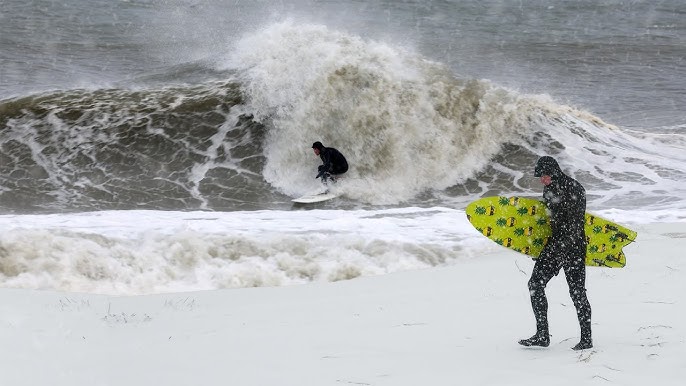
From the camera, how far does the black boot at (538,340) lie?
232 inches

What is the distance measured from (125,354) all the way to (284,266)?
12.4 ft

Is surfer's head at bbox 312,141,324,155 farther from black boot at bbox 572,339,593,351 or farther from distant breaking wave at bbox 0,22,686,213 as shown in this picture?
black boot at bbox 572,339,593,351

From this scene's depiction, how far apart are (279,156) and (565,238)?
1213 centimetres

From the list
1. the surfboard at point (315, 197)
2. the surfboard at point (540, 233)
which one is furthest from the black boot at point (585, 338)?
the surfboard at point (315, 197)

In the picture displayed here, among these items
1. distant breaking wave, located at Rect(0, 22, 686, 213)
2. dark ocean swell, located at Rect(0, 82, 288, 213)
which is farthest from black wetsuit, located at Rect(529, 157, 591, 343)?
dark ocean swell, located at Rect(0, 82, 288, 213)

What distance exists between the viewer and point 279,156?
56.9ft

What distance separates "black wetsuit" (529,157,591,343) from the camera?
5.50m

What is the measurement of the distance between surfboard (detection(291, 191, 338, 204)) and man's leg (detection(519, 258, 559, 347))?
8943 millimetres

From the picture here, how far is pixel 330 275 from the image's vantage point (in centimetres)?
979

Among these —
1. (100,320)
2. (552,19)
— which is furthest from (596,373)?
(552,19)

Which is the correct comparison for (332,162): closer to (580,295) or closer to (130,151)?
(130,151)

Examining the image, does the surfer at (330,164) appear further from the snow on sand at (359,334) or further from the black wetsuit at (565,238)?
the black wetsuit at (565,238)

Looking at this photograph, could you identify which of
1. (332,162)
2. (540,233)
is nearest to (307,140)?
(332,162)

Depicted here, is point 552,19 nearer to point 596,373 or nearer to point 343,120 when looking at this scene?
point 343,120
